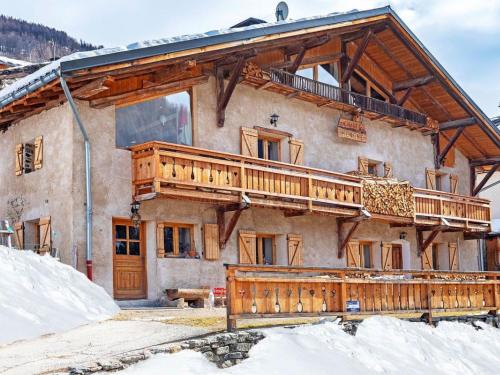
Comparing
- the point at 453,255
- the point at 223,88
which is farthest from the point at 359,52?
Result: the point at 453,255

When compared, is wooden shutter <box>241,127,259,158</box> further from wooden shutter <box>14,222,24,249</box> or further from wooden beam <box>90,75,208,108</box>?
wooden shutter <box>14,222,24,249</box>

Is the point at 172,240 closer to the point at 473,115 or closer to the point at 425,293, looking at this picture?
the point at 425,293

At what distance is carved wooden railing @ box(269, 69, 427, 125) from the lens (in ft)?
64.5

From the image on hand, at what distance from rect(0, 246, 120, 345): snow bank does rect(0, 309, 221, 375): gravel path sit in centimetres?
29

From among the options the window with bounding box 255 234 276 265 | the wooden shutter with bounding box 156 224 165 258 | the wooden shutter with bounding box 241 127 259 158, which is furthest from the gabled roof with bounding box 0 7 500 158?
the window with bounding box 255 234 276 265

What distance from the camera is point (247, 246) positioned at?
18172 millimetres

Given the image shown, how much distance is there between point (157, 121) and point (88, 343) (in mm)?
7816

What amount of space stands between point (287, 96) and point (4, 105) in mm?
7369

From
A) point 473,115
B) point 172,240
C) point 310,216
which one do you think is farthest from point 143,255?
point 473,115

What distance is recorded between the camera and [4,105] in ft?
54.9

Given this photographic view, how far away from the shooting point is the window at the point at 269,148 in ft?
64.4

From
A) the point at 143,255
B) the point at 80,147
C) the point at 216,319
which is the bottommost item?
the point at 216,319

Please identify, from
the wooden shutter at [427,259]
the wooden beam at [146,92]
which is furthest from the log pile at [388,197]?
the wooden beam at [146,92]

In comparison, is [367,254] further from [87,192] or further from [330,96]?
[87,192]
